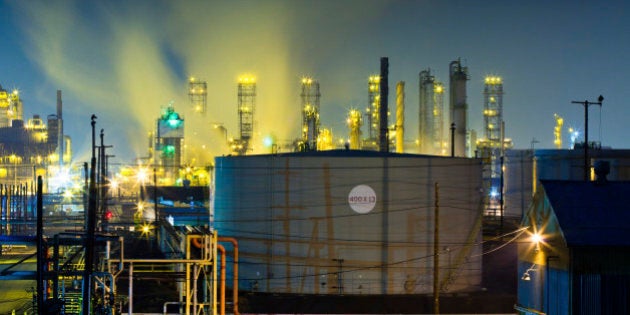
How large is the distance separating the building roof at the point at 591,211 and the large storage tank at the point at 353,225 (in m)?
10.6

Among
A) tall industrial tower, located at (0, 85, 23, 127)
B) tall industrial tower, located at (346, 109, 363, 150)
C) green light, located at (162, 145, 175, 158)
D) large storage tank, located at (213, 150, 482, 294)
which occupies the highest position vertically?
tall industrial tower, located at (0, 85, 23, 127)

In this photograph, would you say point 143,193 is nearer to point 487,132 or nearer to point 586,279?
point 487,132

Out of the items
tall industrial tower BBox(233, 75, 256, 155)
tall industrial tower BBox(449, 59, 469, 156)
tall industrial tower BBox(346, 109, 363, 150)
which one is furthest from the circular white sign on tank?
tall industrial tower BBox(233, 75, 256, 155)

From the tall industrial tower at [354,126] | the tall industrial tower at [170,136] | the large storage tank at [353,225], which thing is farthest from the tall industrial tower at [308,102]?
the large storage tank at [353,225]

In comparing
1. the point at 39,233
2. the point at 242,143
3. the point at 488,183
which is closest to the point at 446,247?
the point at 39,233

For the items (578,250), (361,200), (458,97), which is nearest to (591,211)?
(578,250)

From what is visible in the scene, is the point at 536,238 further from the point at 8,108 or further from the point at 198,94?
the point at 8,108

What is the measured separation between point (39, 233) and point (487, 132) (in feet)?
247

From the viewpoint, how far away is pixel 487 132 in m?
A: 86.7

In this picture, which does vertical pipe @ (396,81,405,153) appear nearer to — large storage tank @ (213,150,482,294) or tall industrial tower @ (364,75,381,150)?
tall industrial tower @ (364,75,381,150)

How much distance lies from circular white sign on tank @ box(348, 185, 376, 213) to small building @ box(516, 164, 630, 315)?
10.3 metres

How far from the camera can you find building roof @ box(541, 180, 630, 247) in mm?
19562

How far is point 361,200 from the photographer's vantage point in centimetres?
3116

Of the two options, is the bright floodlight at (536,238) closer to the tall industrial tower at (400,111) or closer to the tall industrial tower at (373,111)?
the tall industrial tower at (400,111)
